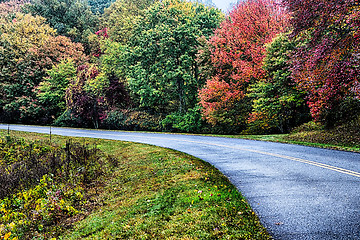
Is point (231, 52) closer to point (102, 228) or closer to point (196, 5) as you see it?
point (196, 5)

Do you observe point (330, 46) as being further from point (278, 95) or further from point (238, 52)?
point (238, 52)

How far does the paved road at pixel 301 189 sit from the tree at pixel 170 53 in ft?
48.5

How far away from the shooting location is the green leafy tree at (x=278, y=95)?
14.7 metres

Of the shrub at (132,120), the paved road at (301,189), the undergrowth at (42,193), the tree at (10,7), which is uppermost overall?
the tree at (10,7)

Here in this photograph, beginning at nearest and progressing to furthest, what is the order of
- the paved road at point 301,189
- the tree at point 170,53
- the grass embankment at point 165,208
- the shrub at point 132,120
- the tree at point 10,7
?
the paved road at point 301,189, the grass embankment at point 165,208, the tree at point 170,53, the shrub at point 132,120, the tree at point 10,7

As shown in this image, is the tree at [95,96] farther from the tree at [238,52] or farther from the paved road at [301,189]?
the paved road at [301,189]

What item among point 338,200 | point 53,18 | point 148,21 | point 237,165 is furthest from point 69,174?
point 53,18

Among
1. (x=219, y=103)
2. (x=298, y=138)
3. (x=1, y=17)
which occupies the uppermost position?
(x=1, y=17)

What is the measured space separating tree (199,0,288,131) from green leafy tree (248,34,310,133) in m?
1.68

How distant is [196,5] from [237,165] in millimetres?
21957

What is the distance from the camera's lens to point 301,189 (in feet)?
16.5

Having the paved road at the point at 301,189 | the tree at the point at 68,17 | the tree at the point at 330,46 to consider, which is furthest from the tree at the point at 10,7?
the paved road at the point at 301,189

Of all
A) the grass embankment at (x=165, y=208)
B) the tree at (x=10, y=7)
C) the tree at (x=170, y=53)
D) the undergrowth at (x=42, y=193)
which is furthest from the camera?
the tree at (x=10, y=7)

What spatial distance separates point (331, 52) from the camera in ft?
33.0
